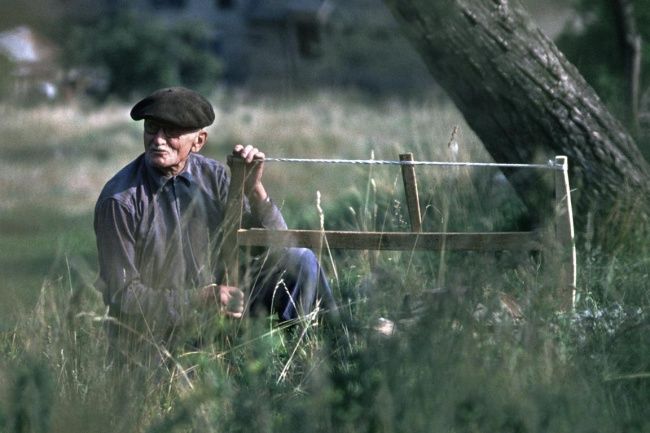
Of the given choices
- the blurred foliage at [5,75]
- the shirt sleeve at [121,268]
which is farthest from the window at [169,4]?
the blurred foliage at [5,75]

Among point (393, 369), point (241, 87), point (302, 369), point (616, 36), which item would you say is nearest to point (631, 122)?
point (616, 36)

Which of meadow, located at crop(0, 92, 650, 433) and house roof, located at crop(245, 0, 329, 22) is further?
house roof, located at crop(245, 0, 329, 22)

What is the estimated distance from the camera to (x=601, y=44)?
996cm

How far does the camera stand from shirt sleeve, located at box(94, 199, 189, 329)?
424 cm

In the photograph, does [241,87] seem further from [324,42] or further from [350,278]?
[350,278]

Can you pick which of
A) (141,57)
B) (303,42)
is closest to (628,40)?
(141,57)

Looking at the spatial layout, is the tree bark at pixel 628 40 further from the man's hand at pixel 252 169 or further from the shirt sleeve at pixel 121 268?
the shirt sleeve at pixel 121 268

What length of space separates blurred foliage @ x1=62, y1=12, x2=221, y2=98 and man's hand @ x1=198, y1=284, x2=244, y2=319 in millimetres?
32356

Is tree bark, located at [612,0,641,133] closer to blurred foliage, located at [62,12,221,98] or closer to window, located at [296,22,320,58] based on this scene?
blurred foliage, located at [62,12,221,98]

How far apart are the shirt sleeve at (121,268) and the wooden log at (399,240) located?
1.35ft

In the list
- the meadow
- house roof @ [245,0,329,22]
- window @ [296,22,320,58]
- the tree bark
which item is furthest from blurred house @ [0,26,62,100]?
house roof @ [245,0,329,22]

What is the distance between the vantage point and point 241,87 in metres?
43.3

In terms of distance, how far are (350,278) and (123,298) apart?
1535mm

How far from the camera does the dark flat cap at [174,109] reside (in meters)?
4.51
